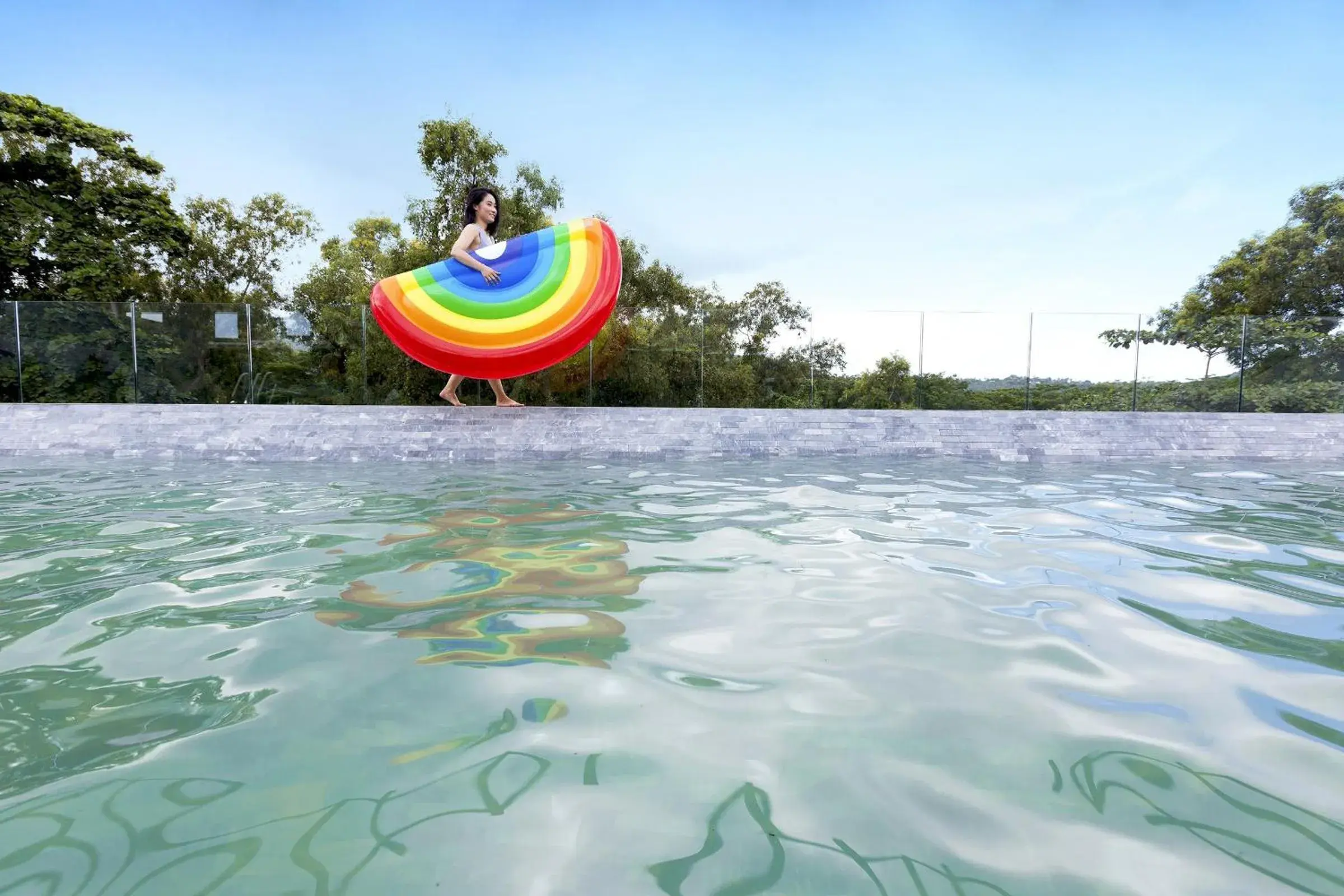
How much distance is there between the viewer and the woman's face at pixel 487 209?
782 centimetres

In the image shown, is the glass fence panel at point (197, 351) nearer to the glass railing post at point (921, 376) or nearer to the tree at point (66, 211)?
the tree at point (66, 211)

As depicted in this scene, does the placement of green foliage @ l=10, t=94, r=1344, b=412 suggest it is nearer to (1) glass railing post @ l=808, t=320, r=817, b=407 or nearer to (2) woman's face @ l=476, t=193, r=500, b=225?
(1) glass railing post @ l=808, t=320, r=817, b=407

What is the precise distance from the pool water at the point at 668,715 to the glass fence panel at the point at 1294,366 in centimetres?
1210

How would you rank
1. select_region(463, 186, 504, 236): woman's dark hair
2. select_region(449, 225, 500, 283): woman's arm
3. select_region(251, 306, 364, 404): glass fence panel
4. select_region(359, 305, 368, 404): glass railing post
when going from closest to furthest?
select_region(449, 225, 500, 283): woman's arm → select_region(463, 186, 504, 236): woman's dark hair → select_region(359, 305, 368, 404): glass railing post → select_region(251, 306, 364, 404): glass fence panel

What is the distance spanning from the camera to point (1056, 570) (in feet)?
9.85

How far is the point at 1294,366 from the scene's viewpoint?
42.8 ft

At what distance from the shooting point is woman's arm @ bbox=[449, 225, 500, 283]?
7.69 m

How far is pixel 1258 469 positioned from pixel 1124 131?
75.8ft

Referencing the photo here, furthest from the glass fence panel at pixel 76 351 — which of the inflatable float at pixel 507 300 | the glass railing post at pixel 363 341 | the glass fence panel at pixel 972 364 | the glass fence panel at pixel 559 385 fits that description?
the glass fence panel at pixel 972 364

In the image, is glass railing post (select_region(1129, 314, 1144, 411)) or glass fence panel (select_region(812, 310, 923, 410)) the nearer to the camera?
glass fence panel (select_region(812, 310, 923, 410))

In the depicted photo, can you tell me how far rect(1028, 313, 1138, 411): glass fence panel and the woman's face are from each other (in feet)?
32.3

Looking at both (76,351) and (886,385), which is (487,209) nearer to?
(886,385)

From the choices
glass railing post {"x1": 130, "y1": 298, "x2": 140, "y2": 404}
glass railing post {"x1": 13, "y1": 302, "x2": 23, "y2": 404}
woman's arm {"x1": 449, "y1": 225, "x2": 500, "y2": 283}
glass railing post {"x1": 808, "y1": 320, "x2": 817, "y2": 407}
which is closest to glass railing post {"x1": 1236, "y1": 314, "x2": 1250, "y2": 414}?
glass railing post {"x1": 808, "y1": 320, "x2": 817, "y2": 407}

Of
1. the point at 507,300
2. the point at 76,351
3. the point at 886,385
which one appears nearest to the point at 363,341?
the point at 76,351
